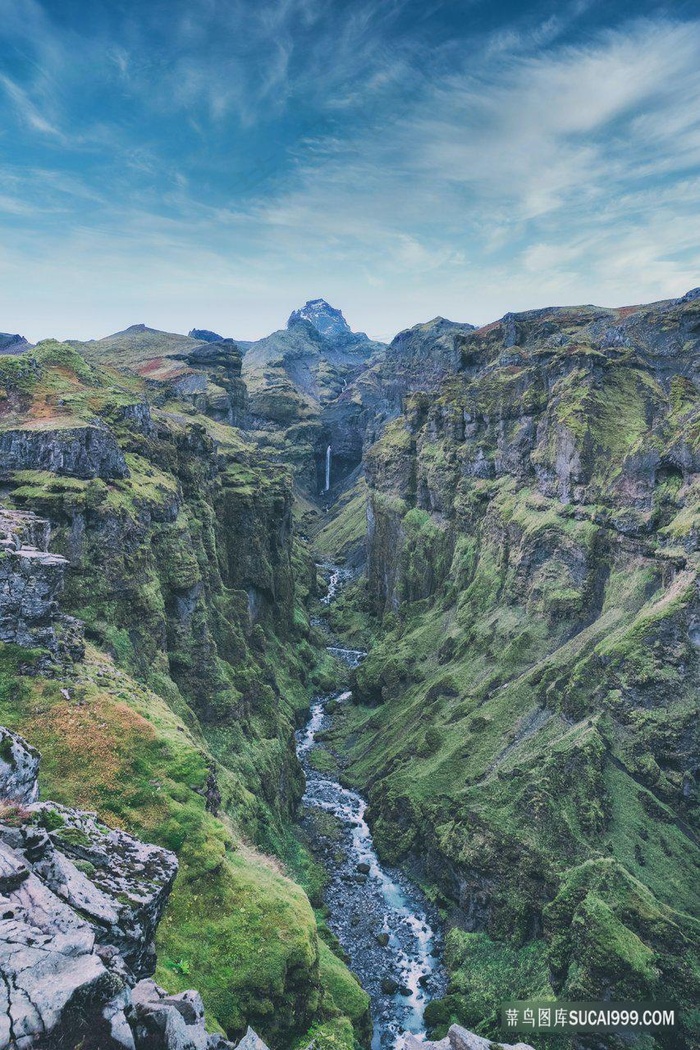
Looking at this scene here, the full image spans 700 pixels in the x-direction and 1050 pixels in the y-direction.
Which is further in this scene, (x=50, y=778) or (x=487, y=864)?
(x=487, y=864)

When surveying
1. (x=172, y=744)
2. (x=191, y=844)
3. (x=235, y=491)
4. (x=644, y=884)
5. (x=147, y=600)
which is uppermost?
(x=235, y=491)

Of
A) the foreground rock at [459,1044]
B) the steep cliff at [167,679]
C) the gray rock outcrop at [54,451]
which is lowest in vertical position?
the foreground rock at [459,1044]

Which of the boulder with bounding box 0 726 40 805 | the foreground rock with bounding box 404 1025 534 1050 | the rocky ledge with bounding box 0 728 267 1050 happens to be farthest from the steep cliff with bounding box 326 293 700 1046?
the boulder with bounding box 0 726 40 805

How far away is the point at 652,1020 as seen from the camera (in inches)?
2055

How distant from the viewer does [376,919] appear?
3012 inches

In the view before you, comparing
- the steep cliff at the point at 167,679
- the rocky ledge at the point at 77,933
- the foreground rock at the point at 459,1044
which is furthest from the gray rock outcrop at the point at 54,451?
the foreground rock at the point at 459,1044

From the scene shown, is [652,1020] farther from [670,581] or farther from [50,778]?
[50,778]

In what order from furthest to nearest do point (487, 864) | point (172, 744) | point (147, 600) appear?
point (487, 864), point (147, 600), point (172, 744)

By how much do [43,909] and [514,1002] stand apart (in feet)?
191

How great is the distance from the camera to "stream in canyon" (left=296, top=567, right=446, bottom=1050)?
6531 centimetres

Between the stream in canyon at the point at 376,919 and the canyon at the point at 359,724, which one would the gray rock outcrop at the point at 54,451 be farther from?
the stream in canyon at the point at 376,919

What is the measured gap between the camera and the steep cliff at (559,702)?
61.8 meters

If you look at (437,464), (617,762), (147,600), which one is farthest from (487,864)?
(437,464)

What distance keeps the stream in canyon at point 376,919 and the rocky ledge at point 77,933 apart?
153 feet
